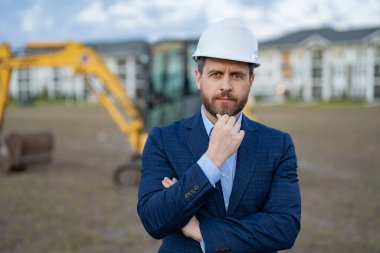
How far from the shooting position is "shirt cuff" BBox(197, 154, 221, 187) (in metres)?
1.58

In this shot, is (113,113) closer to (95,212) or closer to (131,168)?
(131,168)

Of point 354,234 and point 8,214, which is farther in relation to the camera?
point 8,214

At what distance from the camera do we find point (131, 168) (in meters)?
8.49

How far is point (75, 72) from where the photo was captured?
9.95m

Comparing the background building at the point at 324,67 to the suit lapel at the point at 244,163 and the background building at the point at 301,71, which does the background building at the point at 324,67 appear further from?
the suit lapel at the point at 244,163

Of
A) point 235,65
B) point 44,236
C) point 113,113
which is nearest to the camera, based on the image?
point 235,65

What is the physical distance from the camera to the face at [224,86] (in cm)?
173

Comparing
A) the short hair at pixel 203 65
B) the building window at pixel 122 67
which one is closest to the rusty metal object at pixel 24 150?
the short hair at pixel 203 65

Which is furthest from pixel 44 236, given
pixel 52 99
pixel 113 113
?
pixel 52 99

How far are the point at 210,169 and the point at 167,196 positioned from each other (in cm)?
18

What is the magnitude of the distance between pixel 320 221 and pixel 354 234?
645 mm

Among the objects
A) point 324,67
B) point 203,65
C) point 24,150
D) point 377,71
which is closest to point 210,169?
point 203,65

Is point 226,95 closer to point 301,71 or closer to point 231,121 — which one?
point 231,121

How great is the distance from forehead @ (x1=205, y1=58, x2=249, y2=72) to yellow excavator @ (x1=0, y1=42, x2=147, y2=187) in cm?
704
